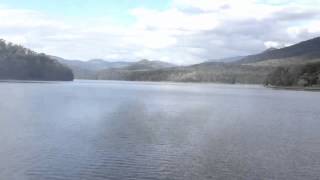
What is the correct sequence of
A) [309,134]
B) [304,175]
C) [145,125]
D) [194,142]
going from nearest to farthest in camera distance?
1. [304,175]
2. [194,142]
3. [309,134]
4. [145,125]

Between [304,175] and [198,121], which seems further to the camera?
[198,121]

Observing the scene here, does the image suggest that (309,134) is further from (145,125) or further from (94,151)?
(94,151)

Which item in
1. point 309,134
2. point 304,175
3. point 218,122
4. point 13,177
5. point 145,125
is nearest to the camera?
point 13,177

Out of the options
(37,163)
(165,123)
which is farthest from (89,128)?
(37,163)

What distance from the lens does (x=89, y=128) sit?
54250 millimetres

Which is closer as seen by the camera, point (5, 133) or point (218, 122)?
point (5, 133)

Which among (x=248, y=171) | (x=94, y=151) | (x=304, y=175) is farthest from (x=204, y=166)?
(x=94, y=151)

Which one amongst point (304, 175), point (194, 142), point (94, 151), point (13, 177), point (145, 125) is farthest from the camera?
point (145, 125)

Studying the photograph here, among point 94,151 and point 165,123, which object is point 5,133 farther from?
point 165,123

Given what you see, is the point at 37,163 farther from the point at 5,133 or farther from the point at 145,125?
the point at 145,125

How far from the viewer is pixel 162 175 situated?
31.2 meters

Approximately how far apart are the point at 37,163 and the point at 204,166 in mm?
10827

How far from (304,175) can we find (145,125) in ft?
91.6

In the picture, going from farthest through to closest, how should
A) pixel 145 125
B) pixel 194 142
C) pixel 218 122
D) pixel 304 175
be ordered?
1. pixel 218 122
2. pixel 145 125
3. pixel 194 142
4. pixel 304 175
